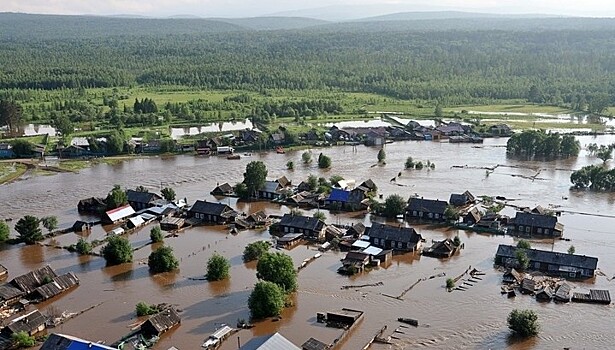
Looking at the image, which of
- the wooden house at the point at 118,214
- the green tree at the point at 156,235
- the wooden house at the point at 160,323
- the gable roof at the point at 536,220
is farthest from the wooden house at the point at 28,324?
the gable roof at the point at 536,220

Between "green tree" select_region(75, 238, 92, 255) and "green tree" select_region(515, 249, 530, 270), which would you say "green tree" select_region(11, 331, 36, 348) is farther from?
"green tree" select_region(515, 249, 530, 270)

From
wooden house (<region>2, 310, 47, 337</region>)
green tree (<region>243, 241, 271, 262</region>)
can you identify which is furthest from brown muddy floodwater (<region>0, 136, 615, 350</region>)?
wooden house (<region>2, 310, 47, 337</region>)

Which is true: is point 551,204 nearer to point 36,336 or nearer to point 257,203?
point 257,203

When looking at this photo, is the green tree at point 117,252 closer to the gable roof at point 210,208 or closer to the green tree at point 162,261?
the green tree at point 162,261

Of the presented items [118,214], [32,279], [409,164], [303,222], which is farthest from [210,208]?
[409,164]

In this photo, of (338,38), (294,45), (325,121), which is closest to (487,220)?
(325,121)
